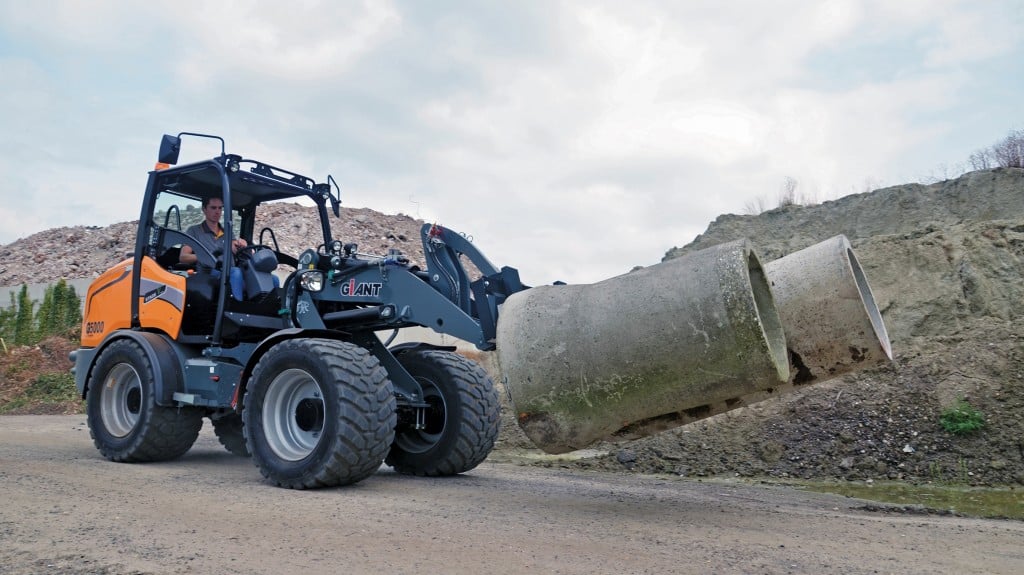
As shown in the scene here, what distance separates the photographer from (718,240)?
60.0 feet

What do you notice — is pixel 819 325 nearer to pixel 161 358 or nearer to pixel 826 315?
pixel 826 315

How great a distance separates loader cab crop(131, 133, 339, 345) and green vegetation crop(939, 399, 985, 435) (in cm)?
717

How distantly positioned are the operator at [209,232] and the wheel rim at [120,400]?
125 centimetres

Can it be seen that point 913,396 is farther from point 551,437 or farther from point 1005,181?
point 1005,181

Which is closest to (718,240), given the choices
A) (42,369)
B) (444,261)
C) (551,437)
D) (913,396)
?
(913,396)

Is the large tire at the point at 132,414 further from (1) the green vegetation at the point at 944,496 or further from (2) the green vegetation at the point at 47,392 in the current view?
(2) the green vegetation at the point at 47,392

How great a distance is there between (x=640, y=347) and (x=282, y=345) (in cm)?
301

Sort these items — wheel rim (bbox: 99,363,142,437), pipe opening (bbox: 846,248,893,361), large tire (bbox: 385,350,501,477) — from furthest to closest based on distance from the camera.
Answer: wheel rim (bbox: 99,363,142,437) < large tire (bbox: 385,350,501,477) < pipe opening (bbox: 846,248,893,361)

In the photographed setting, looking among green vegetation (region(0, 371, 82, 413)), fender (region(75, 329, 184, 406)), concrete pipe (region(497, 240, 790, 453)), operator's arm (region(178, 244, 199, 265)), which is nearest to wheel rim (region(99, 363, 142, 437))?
fender (region(75, 329, 184, 406))

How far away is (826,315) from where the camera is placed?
18.8 feet

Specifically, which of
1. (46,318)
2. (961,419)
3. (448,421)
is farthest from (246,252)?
(46,318)

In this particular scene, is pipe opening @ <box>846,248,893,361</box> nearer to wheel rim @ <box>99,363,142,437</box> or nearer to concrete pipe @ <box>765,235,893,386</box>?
concrete pipe @ <box>765,235,893,386</box>

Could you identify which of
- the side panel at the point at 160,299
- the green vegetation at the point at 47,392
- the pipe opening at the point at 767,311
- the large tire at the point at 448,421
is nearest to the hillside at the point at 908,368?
the green vegetation at the point at 47,392

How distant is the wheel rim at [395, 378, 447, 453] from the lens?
7637mm
